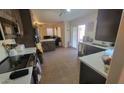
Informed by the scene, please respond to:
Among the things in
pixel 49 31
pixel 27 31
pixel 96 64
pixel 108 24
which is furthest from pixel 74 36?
pixel 96 64

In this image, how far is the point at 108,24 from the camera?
8.26 ft

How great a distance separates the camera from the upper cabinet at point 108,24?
2279 mm

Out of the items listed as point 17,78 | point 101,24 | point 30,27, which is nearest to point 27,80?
point 17,78

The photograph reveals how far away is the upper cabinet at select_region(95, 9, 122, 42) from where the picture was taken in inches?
89.7

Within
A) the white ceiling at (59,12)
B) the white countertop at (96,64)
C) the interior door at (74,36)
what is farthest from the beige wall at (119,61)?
the interior door at (74,36)

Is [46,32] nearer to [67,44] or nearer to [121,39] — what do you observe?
[67,44]

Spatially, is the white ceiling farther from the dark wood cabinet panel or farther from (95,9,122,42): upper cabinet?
(95,9,122,42): upper cabinet

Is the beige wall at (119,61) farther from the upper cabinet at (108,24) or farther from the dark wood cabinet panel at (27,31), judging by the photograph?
the dark wood cabinet panel at (27,31)

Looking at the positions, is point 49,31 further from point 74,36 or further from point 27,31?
point 27,31

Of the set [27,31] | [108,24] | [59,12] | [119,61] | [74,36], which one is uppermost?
[59,12]

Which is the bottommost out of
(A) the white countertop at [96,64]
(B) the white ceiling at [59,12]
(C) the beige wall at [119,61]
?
(A) the white countertop at [96,64]

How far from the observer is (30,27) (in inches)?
109
